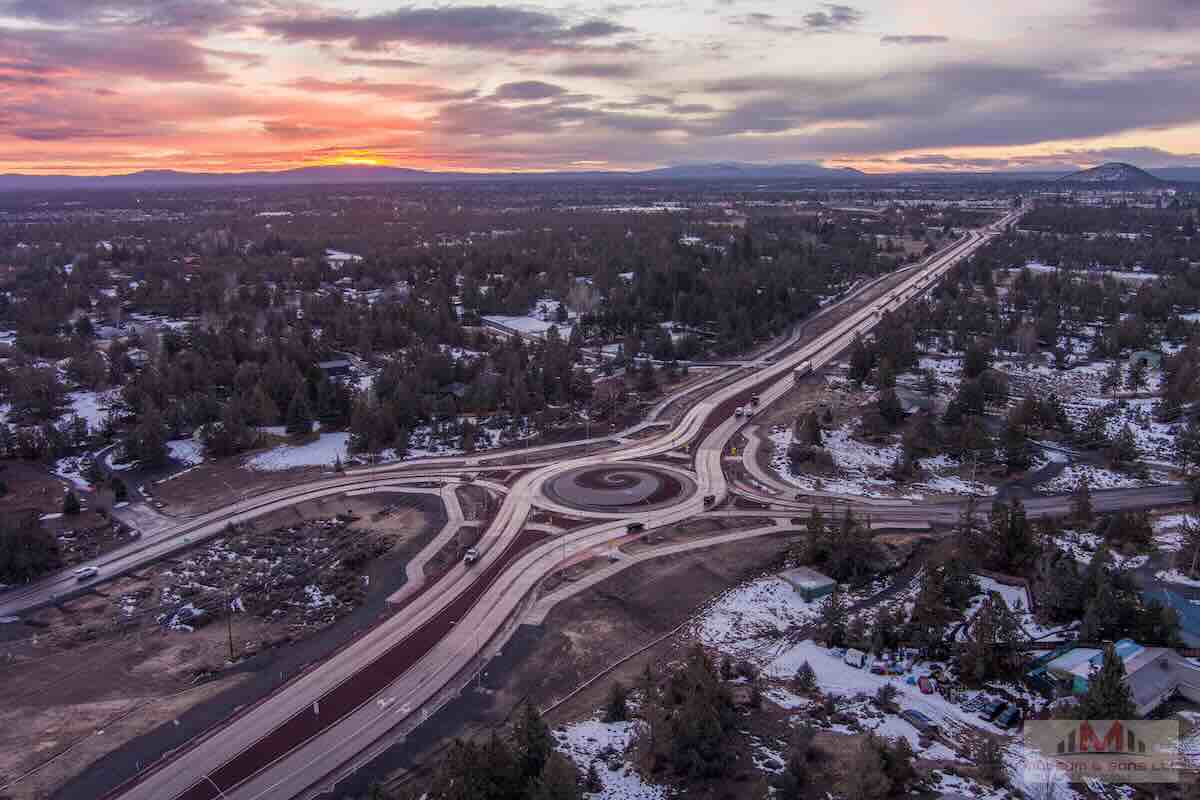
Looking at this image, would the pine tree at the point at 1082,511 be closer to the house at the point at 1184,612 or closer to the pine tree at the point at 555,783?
the house at the point at 1184,612

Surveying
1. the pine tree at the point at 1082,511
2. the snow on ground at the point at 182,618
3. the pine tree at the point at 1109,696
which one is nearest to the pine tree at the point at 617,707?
the pine tree at the point at 1109,696

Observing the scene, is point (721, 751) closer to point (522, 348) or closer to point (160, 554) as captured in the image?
point (160, 554)

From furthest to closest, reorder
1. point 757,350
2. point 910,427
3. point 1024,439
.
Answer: point 757,350
point 910,427
point 1024,439

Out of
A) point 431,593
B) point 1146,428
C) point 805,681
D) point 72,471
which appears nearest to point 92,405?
point 72,471

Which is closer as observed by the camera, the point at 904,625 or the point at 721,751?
the point at 721,751

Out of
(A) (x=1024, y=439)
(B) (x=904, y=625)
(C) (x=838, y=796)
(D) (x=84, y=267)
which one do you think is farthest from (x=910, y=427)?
(D) (x=84, y=267)

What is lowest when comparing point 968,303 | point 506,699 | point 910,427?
point 506,699
